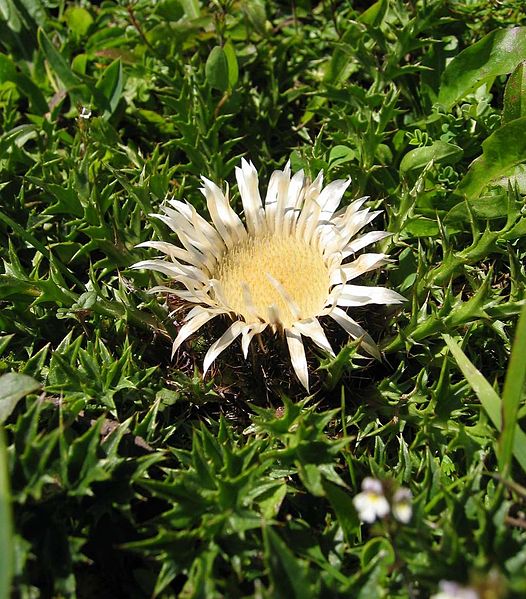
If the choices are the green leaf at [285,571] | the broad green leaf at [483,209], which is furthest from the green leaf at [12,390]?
the broad green leaf at [483,209]

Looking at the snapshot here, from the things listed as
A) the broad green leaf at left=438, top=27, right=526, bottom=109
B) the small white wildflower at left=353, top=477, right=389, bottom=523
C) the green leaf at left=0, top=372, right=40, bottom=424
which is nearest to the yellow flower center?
the green leaf at left=0, top=372, right=40, bottom=424

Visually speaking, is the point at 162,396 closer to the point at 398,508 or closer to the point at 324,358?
the point at 324,358

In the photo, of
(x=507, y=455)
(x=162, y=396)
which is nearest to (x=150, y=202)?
(x=162, y=396)

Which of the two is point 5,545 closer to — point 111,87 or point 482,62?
point 111,87

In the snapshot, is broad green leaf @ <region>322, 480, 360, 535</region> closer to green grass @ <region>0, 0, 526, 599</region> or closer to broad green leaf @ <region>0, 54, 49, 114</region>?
green grass @ <region>0, 0, 526, 599</region>

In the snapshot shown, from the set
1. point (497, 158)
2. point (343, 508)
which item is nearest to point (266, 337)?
point (343, 508)

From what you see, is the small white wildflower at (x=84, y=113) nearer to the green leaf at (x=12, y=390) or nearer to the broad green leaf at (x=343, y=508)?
the green leaf at (x=12, y=390)
